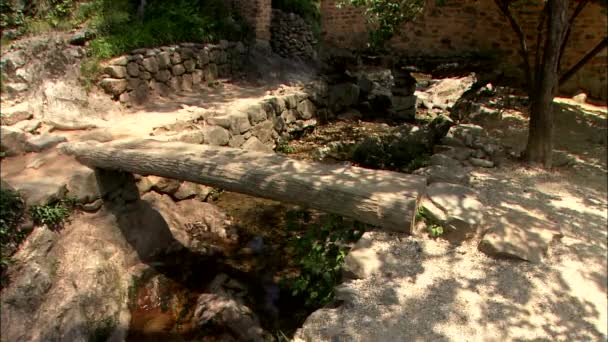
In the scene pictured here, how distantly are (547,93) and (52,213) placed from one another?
6.32 metres

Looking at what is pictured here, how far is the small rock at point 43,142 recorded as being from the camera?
5.41m

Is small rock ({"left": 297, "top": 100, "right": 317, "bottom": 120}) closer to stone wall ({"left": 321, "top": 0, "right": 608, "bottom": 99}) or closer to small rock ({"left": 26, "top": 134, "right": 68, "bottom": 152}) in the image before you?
stone wall ({"left": 321, "top": 0, "right": 608, "bottom": 99})

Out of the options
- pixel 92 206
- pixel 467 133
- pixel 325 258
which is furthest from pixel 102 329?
pixel 467 133

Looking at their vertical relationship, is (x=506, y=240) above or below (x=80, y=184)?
above

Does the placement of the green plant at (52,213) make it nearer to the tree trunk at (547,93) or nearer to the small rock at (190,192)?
the small rock at (190,192)

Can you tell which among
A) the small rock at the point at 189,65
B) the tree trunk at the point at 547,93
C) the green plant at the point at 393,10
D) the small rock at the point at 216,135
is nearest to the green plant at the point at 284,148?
the small rock at the point at 216,135

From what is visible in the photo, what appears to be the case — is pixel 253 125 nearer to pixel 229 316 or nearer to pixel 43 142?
pixel 43 142

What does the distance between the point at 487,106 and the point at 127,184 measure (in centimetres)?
721

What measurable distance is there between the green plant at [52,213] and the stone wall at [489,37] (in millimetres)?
7573

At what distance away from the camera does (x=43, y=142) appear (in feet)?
17.9

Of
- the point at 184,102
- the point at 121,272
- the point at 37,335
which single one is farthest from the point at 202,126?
the point at 37,335

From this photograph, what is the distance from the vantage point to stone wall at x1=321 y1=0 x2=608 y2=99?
8828 mm

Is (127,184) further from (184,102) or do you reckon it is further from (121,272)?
(184,102)

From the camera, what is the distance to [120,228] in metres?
5.29
